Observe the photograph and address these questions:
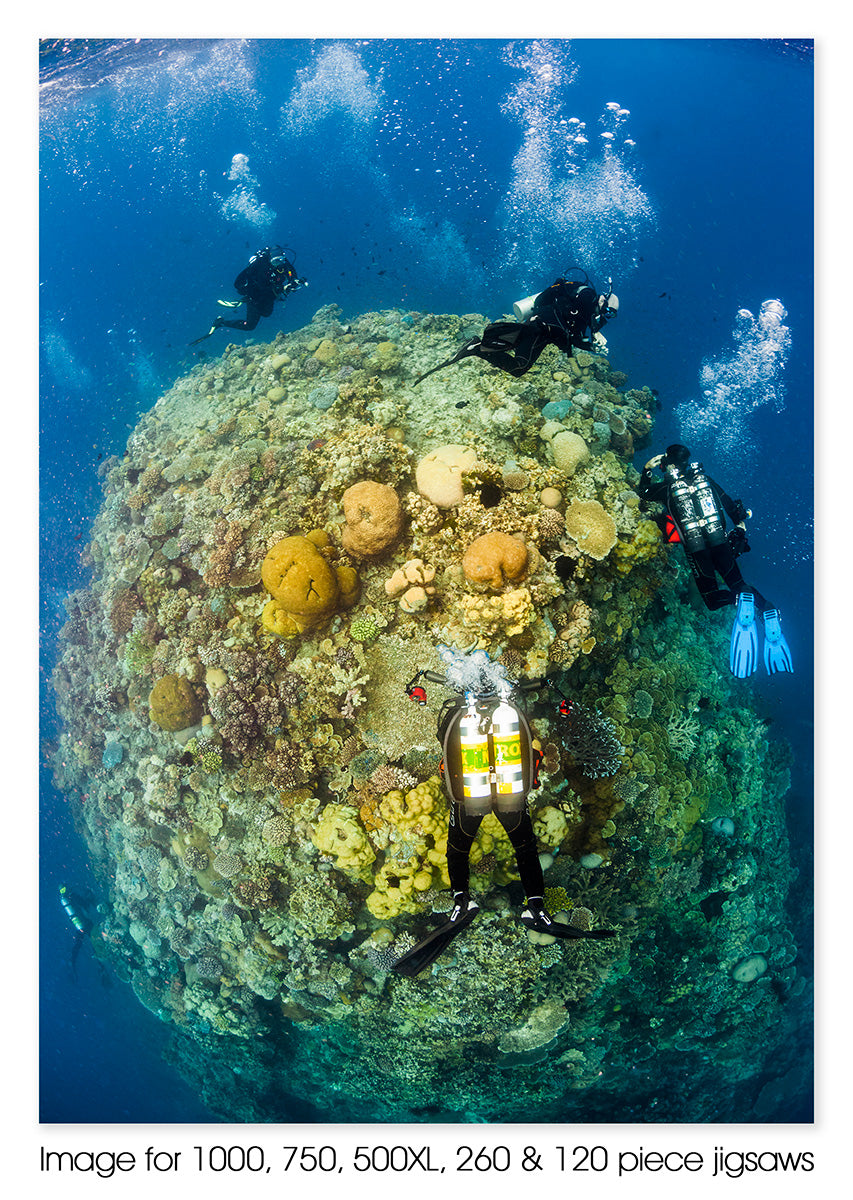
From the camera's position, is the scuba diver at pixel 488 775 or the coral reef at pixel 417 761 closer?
the scuba diver at pixel 488 775

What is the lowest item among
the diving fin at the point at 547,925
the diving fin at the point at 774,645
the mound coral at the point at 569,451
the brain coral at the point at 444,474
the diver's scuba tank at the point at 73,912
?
the diver's scuba tank at the point at 73,912

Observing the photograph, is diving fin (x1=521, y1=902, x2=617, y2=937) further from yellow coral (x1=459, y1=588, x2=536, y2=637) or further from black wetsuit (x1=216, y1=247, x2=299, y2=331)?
black wetsuit (x1=216, y1=247, x2=299, y2=331)

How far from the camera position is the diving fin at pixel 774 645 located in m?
5.04

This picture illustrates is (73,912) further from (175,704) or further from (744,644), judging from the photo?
(744,644)

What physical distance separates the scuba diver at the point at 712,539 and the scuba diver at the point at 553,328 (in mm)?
1546

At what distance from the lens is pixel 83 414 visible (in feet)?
22.7

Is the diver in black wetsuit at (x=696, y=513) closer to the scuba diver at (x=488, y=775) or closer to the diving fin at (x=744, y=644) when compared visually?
the diving fin at (x=744, y=644)

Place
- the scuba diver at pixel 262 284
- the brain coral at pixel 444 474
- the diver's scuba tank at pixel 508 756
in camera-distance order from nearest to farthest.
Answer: the diver's scuba tank at pixel 508 756, the brain coral at pixel 444 474, the scuba diver at pixel 262 284

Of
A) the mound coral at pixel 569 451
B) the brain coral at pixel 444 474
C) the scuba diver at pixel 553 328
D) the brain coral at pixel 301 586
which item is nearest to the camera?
the brain coral at pixel 301 586

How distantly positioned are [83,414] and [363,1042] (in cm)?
947

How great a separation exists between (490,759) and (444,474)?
9.25 ft

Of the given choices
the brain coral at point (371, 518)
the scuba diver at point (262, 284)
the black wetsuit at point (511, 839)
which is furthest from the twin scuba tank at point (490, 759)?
the scuba diver at point (262, 284)

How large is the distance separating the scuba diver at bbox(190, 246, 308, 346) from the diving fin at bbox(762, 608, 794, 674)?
24.4 feet

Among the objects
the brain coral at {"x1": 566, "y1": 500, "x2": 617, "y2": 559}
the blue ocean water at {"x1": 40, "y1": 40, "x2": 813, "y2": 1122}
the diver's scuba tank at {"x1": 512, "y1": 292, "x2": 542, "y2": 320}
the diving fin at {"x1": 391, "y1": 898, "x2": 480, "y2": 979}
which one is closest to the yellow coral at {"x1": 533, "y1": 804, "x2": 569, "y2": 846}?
the diving fin at {"x1": 391, "y1": 898, "x2": 480, "y2": 979}
